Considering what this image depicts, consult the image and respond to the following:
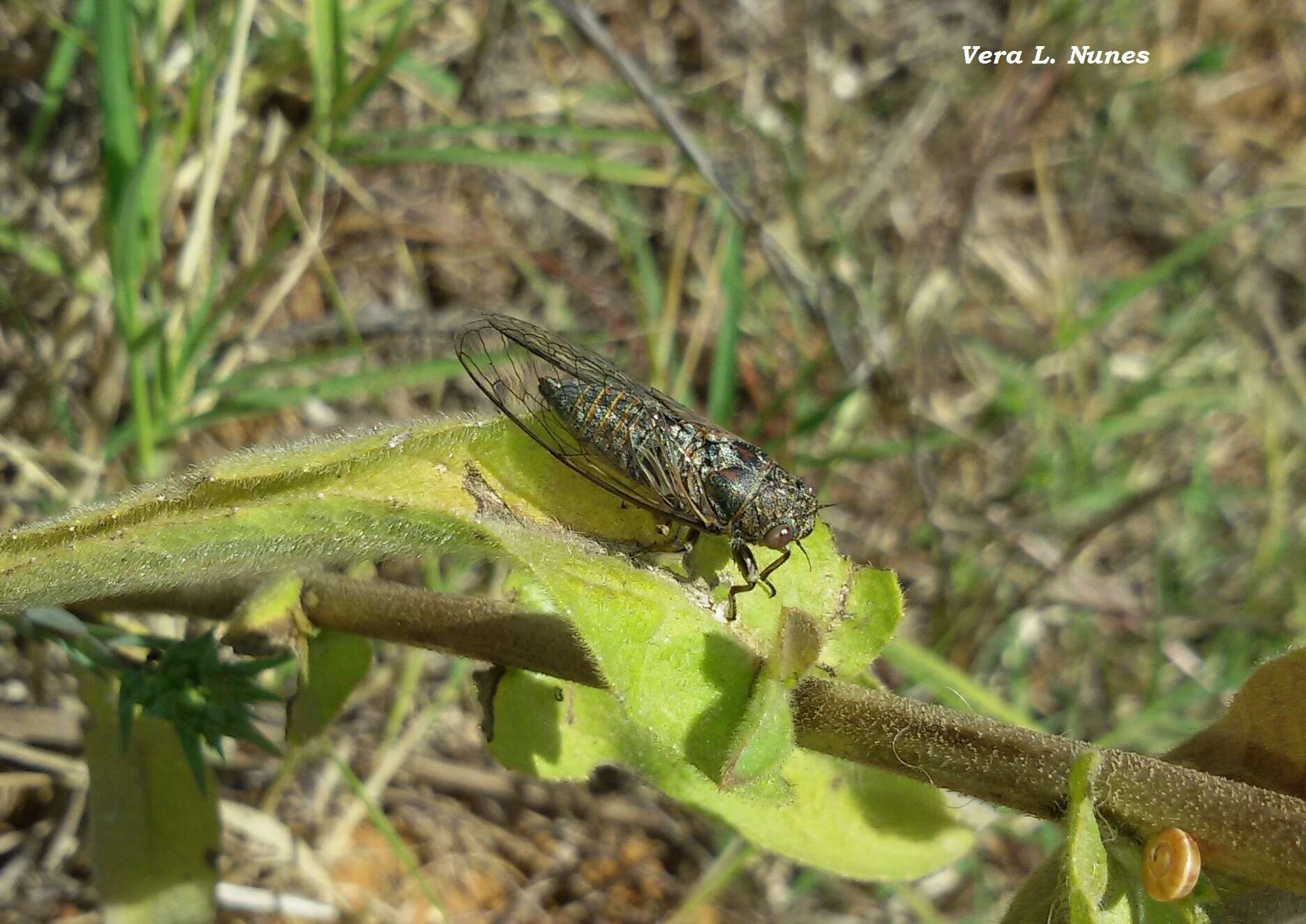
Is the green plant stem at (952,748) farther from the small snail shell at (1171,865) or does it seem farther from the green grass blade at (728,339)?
the green grass blade at (728,339)

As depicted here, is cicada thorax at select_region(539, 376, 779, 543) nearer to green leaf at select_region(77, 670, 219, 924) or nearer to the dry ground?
the dry ground

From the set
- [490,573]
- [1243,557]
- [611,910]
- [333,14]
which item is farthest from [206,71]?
[1243,557]

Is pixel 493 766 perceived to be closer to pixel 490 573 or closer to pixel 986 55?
pixel 490 573

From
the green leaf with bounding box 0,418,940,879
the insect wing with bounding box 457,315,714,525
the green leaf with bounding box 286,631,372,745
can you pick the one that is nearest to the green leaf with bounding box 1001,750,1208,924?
the green leaf with bounding box 0,418,940,879

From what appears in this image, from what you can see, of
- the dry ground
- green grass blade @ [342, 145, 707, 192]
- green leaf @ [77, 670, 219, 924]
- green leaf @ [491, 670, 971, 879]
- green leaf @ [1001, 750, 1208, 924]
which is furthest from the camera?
the dry ground

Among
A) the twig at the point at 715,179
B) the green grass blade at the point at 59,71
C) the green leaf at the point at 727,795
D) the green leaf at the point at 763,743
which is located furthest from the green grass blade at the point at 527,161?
the green leaf at the point at 763,743
